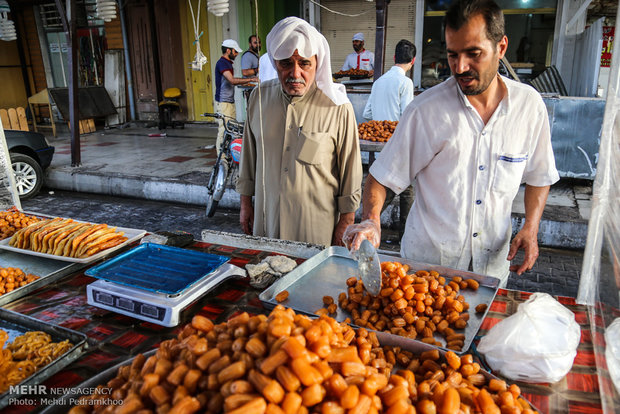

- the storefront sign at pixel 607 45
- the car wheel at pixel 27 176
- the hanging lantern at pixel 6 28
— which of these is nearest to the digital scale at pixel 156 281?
the car wheel at pixel 27 176

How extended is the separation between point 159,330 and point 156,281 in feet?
0.68

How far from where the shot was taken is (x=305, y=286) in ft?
6.11

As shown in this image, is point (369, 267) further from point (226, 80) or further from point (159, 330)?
point (226, 80)

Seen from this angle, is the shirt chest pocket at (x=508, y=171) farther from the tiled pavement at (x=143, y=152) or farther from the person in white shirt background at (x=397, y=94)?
the tiled pavement at (x=143, y=152)

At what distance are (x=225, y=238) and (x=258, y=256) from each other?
0.31 m

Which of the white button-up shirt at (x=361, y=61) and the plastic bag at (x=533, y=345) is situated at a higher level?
the white button-up shirt at (x=361, y=61)

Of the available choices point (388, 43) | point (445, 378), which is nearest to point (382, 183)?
point (445, 378)

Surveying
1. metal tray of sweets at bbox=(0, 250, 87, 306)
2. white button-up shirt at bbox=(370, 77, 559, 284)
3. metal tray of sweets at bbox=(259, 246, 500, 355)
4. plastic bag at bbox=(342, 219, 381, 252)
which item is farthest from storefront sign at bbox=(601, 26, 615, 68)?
metal tray of sweets at bbox=(0, 250, 87, 306)

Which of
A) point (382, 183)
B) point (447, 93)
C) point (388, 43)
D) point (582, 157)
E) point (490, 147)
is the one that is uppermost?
point (388, 43)

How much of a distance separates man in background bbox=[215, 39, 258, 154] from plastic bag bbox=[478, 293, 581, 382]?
6131 mm

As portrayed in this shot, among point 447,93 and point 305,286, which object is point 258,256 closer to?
point 305,286

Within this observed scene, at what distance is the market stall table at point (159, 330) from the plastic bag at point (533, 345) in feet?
0.19

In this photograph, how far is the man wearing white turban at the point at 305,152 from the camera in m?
2.53

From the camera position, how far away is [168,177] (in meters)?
6.79
